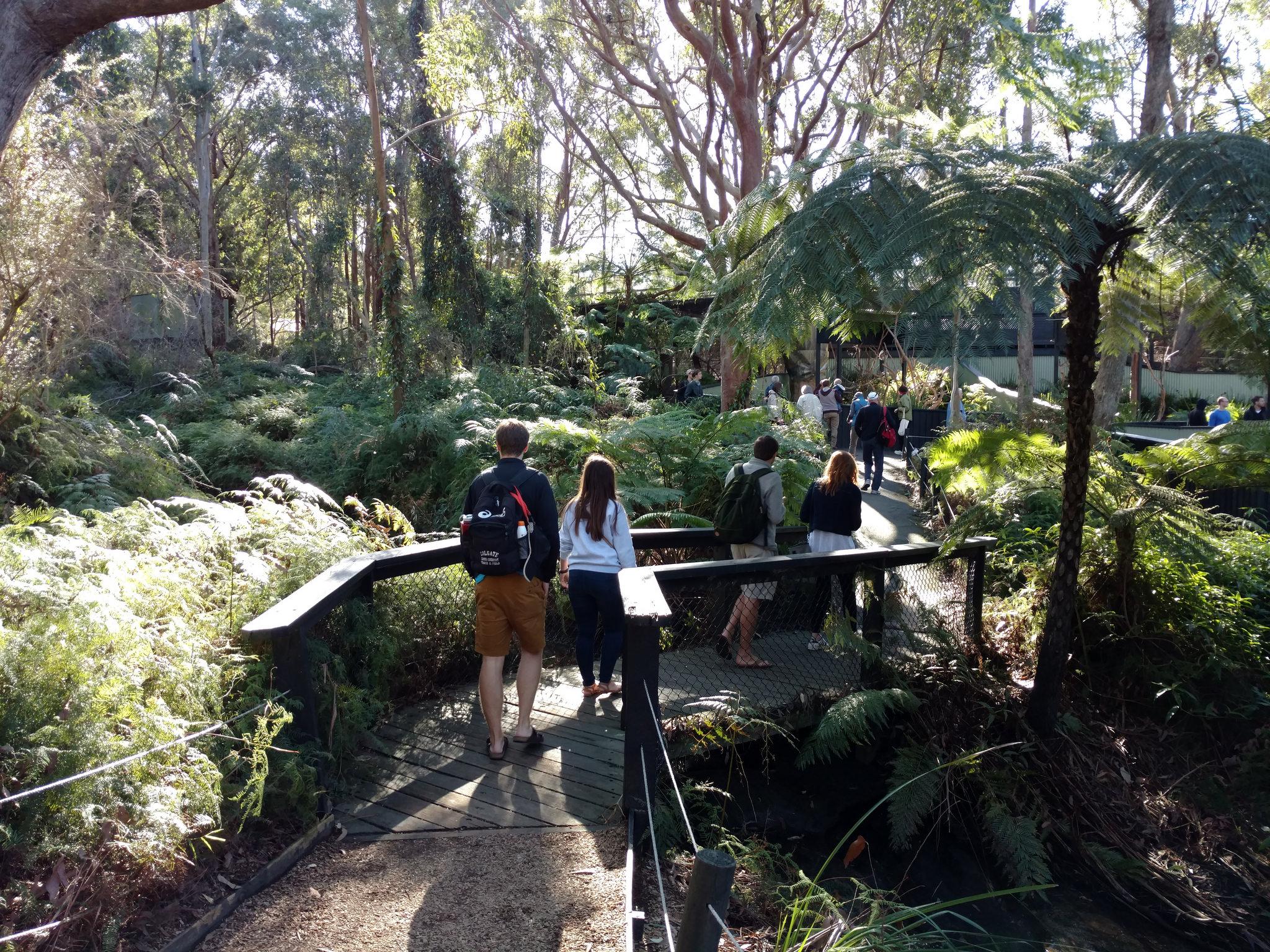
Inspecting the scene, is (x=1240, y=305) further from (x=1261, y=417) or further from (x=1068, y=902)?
(x=1261, y=417)

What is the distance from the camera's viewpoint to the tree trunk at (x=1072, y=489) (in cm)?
593

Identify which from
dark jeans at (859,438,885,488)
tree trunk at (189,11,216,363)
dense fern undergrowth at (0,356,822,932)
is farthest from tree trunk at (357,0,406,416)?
tree trunk at (189,11,216,363)

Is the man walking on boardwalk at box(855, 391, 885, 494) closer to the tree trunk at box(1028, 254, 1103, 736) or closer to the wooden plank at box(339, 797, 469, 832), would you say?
the tree trunk at box(1028, 254, 1103, 736)

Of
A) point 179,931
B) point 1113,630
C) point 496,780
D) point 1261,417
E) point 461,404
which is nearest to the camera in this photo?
point 179,931

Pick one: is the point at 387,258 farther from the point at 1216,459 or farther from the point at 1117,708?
the point at 1117,708

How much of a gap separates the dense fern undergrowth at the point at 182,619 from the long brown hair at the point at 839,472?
1.68 metres

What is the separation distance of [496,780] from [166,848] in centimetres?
185

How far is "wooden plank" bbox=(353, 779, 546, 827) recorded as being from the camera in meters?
4.37

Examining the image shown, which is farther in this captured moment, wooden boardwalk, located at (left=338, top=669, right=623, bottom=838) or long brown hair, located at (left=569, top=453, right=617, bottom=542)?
long brown hair, located at (left=569, top=453, right=617, bottom=542)

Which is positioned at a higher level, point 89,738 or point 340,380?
point 340,380

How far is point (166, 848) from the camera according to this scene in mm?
3232

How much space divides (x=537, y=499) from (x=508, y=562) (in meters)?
0.40

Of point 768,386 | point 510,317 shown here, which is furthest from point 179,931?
point 510,317

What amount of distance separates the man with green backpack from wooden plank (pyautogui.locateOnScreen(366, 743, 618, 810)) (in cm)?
179
